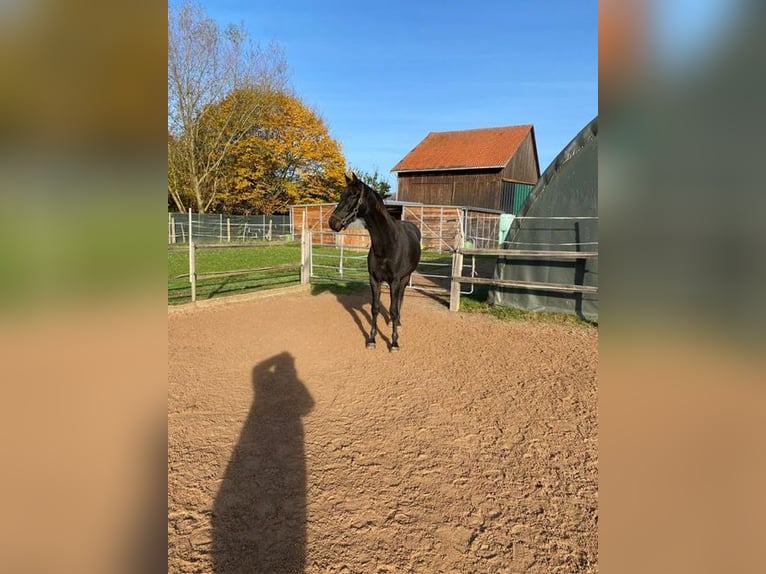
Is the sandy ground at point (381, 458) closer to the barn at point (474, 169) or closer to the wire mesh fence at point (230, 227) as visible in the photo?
the wire mesh fence at point (230, 227)

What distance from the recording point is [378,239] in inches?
197

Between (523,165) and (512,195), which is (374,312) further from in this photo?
(523,165)

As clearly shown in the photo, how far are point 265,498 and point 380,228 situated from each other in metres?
3.33

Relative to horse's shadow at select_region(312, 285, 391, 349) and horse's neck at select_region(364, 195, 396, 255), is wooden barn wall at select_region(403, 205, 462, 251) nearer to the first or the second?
horse's shadow at select_region(312, 285, 391, 349)

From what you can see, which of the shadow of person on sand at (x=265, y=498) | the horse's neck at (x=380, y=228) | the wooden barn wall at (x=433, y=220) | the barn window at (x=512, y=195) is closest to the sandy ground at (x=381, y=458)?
the shadow of person on sand at (x=265, y=498)

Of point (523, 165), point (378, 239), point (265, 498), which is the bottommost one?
point (265, 498)

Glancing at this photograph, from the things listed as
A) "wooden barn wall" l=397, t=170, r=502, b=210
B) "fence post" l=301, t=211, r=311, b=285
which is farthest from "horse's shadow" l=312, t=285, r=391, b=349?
"wooden barn wall" l=397, t=170, r=502, b=210

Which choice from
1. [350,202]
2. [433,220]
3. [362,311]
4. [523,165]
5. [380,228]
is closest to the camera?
[350,202]

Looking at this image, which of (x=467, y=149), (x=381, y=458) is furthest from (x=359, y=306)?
(x=467, y=149)

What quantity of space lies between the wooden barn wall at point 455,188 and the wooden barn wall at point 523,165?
47.3 inches

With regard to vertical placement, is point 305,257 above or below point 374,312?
above

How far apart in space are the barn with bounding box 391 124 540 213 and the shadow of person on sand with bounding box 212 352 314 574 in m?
26.4
